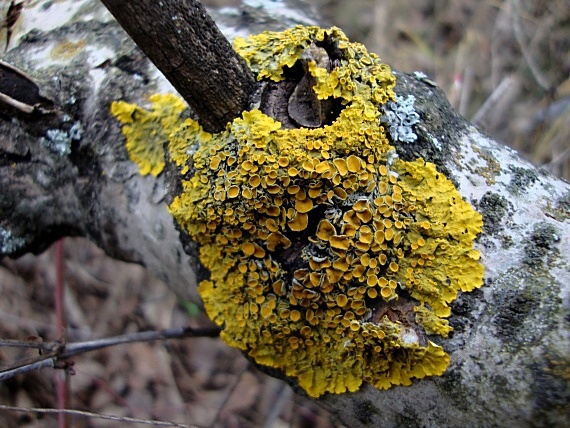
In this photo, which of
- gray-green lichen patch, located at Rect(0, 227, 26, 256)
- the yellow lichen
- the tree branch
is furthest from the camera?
gray-green lichen patch, located at Rect(0, 227, 26, 256)

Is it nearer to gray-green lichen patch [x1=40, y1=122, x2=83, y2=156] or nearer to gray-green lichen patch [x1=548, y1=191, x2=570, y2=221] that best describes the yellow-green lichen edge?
gray-green lichen patch [x1=548, y1=191, x2=570, y2=221]

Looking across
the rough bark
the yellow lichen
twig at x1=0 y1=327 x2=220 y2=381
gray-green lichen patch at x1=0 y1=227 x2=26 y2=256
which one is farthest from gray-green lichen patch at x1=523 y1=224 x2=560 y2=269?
gray-green lichen patch at x1=0 y1=227 x2=26 y2=256

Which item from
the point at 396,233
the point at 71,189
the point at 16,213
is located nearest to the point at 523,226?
the point at 396,233

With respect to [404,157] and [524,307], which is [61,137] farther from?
[524,307]

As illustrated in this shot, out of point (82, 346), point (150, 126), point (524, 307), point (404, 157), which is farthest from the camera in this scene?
point (82, 346)

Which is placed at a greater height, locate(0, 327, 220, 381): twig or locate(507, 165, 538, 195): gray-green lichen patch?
locate(507, 165, 538, 195): gray-green lichen patch

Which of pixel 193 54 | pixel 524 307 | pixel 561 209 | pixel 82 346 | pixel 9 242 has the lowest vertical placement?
pixel 82 346

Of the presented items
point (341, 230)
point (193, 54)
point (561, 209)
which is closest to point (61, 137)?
point (193, 54)

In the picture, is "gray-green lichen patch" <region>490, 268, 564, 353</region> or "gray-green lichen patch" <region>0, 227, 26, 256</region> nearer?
"gray-green lichen patch" <region>490, 268, 564, 353</region>
